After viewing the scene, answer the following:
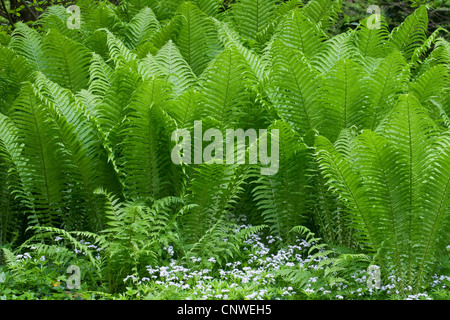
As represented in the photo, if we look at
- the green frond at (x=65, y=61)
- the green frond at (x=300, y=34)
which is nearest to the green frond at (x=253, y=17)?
the green frond at (x=300, y=34)

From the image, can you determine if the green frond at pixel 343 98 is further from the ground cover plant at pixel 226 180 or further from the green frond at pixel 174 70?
the green frond at pixel 174 70

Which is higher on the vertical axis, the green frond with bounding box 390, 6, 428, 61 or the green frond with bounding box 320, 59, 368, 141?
the green frond with bounding box 390, 6, 428, 61

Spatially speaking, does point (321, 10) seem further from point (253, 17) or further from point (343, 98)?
point (343, 98)

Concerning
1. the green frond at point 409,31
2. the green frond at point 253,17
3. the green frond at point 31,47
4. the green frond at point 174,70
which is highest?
the green frond at point 253,17

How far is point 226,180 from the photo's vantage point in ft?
9.75

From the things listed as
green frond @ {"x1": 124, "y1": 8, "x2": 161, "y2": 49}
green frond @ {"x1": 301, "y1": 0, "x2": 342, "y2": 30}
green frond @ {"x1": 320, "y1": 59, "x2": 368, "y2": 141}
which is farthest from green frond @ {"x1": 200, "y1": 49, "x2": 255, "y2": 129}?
green frond @ {"x1": 301, "y1": 0, "x2": 342, "y2": 30}

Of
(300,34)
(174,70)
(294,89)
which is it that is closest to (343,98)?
(294,89)

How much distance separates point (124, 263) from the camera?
2.78m

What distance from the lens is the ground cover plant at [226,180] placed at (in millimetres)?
2781

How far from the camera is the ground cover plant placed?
2781 mm

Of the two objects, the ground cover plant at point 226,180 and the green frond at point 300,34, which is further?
the green frond at point 300,34

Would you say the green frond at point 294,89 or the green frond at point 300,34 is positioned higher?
the green frond at point 300,34

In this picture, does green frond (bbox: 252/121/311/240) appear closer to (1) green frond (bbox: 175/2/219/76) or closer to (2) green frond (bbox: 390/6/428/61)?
(1) green frond (bbox: 175/2/219/76)
